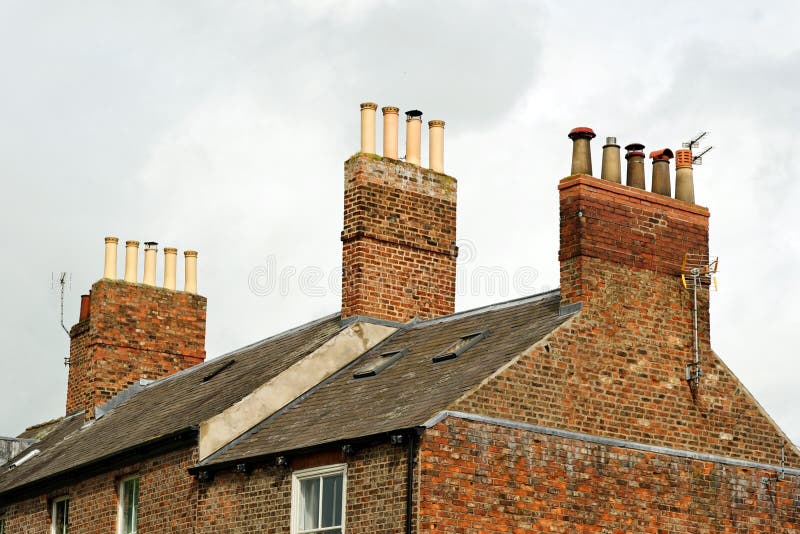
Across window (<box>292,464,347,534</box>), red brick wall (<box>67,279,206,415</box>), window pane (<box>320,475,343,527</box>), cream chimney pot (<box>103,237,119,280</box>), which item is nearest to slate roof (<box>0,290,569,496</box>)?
window (<box>292,464,347,534</box>)

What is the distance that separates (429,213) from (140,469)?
7227mm

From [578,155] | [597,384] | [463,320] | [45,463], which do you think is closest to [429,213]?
[463,320]

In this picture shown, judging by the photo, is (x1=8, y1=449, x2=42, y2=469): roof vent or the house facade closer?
the house facade

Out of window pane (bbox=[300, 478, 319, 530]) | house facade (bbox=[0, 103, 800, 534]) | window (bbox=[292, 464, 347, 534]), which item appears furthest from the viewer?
window pane (bbox=[300, 478, 319, 530])

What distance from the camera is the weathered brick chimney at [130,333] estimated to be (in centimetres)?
3444

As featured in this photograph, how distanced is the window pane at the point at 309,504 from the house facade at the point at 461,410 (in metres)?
0.03

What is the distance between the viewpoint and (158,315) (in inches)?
1393

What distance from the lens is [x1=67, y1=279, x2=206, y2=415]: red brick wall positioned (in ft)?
113

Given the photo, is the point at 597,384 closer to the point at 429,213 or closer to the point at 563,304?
the point at 563,304

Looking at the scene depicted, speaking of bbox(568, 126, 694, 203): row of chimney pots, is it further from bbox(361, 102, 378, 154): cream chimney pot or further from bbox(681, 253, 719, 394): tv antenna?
bbox(361, 102, 378, 154): cream chimney pot

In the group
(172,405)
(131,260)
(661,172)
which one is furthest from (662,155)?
(131,260)

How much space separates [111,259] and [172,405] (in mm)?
7522

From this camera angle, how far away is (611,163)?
24.6 metres

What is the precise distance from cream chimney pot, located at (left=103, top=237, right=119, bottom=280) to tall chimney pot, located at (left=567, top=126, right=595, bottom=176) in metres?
14.4
